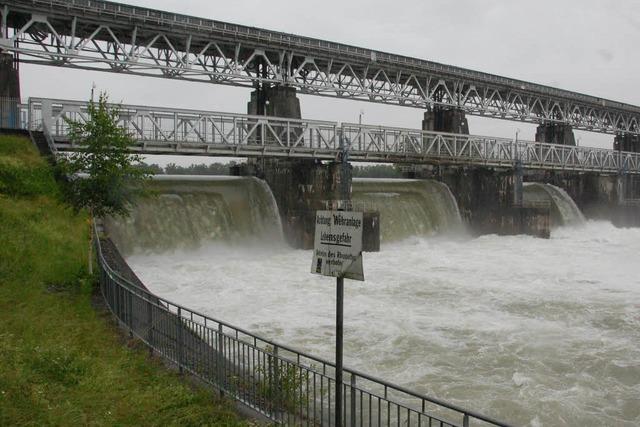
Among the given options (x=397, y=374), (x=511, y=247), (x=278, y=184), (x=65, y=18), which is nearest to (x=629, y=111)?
(x=511, y=247)

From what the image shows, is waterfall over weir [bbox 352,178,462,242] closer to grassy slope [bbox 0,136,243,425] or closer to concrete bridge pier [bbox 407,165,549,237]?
concrete bridge pier [bbox 407,165,549,237]

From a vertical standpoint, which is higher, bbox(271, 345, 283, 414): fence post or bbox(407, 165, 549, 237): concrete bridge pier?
bbox(407, 165, 549, 237): concrete bridge pier

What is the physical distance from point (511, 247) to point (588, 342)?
59.2 ft

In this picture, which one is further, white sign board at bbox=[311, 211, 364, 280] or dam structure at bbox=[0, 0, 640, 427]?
dam structure at bbox=[0, 0, 640, 427]

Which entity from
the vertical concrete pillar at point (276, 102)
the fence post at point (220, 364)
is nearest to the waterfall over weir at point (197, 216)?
the vertical concrete pillar at point (276, 102)

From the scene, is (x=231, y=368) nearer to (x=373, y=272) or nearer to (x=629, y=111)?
(x=373, y=272)

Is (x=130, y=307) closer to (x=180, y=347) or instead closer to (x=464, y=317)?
(x=180, y=347)

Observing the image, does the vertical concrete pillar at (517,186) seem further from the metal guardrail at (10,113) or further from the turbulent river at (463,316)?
the metal guardrail at (10,113)

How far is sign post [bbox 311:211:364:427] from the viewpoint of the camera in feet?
15.9

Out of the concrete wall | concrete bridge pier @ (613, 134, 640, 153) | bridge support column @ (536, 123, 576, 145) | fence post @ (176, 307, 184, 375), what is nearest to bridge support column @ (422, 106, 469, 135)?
the concrete wall

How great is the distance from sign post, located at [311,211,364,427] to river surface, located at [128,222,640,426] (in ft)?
15.6

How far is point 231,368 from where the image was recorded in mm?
7258

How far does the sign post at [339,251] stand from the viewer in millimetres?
4855

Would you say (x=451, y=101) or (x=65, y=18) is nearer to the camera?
(x=65, y=18)
